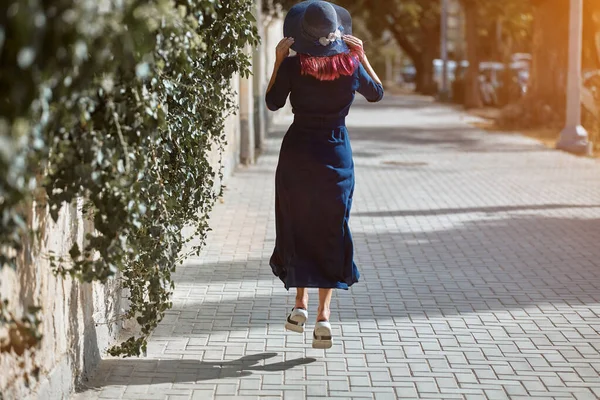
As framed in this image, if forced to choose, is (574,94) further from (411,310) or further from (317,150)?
(317,150)

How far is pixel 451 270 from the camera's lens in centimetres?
841

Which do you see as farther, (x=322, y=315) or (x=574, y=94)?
(x=574, y=94)

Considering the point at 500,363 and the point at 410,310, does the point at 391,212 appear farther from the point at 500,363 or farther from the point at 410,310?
the point at 500,363

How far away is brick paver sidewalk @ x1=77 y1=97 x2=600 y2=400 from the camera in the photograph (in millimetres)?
5328

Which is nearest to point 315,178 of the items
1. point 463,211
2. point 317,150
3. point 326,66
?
point 317,150

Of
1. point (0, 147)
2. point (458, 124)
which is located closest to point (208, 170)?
point (0, 147)

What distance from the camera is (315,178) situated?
19.2ft

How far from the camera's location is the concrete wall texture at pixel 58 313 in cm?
412

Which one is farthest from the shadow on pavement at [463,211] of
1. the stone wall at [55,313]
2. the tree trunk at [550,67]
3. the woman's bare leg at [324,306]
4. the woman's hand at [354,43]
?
the tree trunk at [550,67]

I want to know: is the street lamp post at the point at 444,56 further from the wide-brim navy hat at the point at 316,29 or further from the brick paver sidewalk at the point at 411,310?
the wide-brim navy hat at the point at 316,29

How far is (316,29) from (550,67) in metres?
21.6

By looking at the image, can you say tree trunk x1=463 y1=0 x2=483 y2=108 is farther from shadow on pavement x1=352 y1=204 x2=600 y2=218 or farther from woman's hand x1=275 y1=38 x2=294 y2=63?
woman's hand x1=275 y1=38 x2=294 y2=63

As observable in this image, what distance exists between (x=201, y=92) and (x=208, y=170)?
641mm

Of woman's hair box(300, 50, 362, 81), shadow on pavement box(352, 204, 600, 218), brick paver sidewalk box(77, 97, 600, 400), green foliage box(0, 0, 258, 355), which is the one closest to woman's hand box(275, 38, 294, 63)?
woman's hair box(300, 50, 362, 81)
